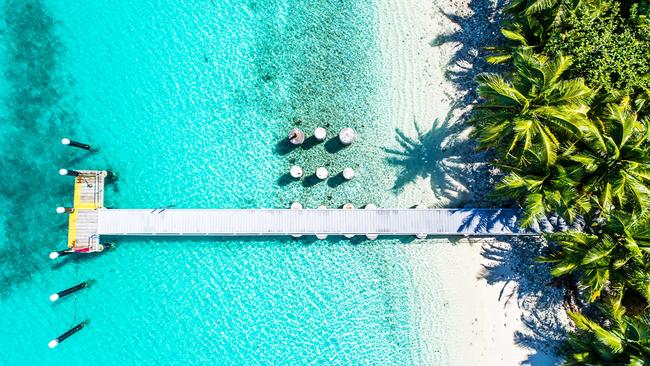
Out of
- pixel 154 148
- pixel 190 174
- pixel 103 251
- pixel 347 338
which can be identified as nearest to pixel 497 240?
pixel 347 338

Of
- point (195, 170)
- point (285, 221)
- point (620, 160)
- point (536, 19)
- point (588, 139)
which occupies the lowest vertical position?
point (285, 221)

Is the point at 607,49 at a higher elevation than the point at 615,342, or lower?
higher

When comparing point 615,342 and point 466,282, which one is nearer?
point 615,342

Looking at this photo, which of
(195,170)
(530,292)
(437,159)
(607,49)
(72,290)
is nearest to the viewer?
(607,49)

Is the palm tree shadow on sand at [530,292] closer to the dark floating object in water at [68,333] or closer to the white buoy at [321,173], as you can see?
the white buoy at [321,173]

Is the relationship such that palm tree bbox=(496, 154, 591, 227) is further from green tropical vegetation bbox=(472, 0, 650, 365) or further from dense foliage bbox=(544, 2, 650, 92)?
dense foliage bbox=(544, 2, 650, 92)

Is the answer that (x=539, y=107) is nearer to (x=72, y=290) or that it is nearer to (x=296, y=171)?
(x=296, y=171)

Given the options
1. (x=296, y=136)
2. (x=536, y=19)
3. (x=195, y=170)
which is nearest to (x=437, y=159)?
(x=296, y=136)

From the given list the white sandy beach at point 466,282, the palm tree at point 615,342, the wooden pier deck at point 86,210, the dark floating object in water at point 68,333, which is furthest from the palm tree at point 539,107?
the dark floating object in water at point 68,333
